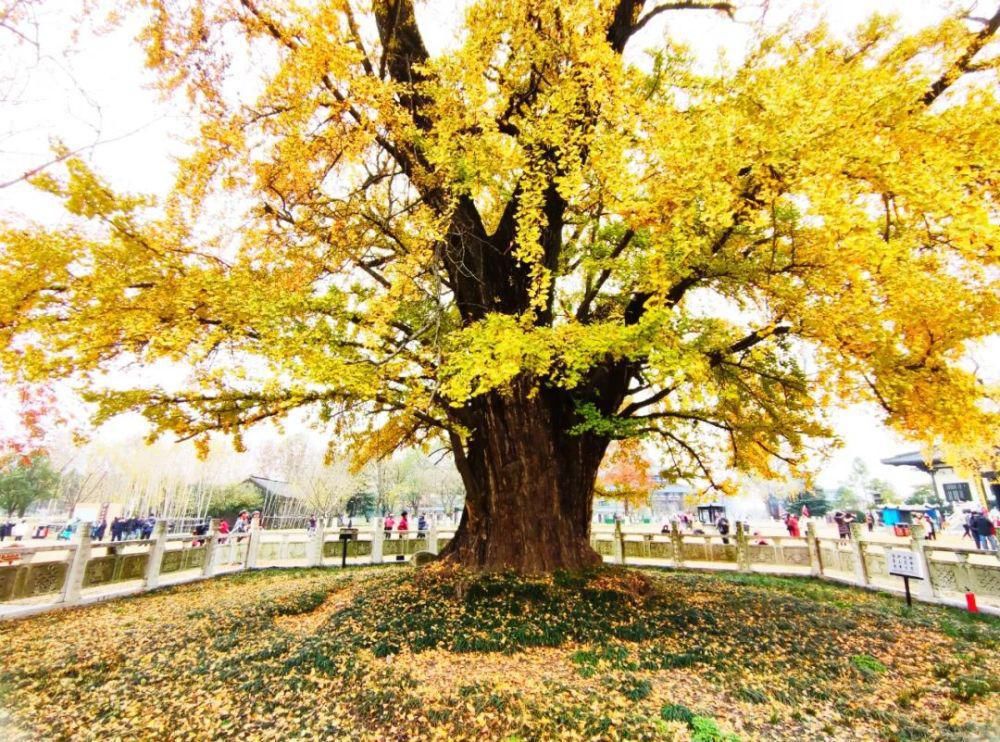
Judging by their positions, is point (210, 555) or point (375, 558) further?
point (375, 558)

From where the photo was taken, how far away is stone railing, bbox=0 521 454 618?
9.20 metres

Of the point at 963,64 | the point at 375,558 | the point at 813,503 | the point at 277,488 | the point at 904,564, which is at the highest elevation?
the point at 963,64

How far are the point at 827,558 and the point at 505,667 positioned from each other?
1217 cm

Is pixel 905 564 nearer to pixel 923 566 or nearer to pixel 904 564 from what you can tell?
pixel 904 564

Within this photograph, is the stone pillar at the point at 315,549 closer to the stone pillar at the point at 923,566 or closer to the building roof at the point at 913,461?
the stone pillar at the point at 923,566

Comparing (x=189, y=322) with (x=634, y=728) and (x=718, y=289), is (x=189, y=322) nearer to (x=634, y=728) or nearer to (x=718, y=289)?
(x=634, y=728)

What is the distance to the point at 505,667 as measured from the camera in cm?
567

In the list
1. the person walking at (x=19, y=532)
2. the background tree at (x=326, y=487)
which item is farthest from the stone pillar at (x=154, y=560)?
the background tree at (x=326, y=487)

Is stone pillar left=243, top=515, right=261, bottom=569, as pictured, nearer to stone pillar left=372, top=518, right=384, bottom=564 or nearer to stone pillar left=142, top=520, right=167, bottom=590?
stone pillar left=142, top=520, right=167, bottom=590

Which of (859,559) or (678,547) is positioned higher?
(859,559)

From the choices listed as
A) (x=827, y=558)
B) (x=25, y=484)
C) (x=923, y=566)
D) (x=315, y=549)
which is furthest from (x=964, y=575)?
(x=25, y=484)

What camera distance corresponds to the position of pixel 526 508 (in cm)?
863

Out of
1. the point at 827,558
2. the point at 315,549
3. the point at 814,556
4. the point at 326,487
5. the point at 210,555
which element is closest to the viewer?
the point at 827,558

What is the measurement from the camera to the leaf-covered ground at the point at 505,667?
442 centimetres
